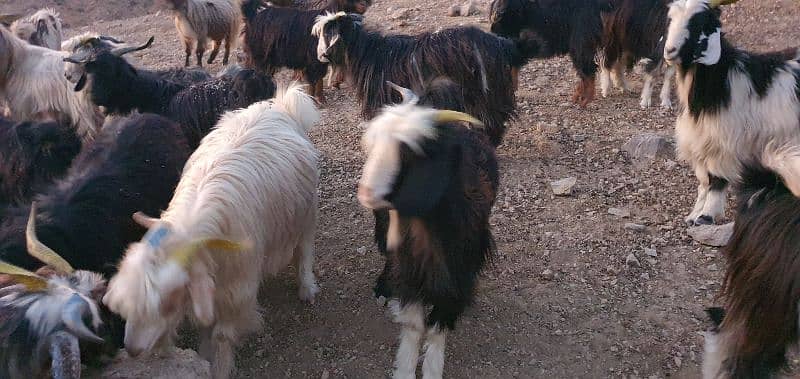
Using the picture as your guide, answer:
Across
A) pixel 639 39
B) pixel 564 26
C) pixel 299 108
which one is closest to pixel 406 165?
pixel 299 108

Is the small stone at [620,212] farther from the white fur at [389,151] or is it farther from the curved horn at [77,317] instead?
the curved horn at [77,317]

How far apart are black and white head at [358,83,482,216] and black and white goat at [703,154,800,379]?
1.35 metres

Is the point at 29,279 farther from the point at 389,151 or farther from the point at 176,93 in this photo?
the point at 176,93

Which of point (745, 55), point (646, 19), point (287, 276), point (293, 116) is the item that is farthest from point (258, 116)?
point (646, 19)

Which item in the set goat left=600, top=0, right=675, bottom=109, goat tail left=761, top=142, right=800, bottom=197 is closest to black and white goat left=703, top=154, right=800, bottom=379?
goat tail left=761, top=142, right=800, bottom=197

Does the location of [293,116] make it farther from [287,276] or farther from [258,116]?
[287,276]

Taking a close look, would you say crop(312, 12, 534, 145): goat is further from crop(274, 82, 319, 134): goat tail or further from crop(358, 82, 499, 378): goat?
crop(358, 82, 499, 378): goat

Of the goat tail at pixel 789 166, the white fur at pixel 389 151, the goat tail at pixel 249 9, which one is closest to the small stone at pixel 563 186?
the goat tail at pixel 789 166

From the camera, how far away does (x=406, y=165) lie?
2.94 meters

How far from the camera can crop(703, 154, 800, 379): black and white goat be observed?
269 centimetres

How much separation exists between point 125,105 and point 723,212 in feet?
16.1

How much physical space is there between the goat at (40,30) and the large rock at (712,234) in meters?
7.62

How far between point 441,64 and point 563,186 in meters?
1.50

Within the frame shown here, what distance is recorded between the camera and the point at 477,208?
11.4 ft
